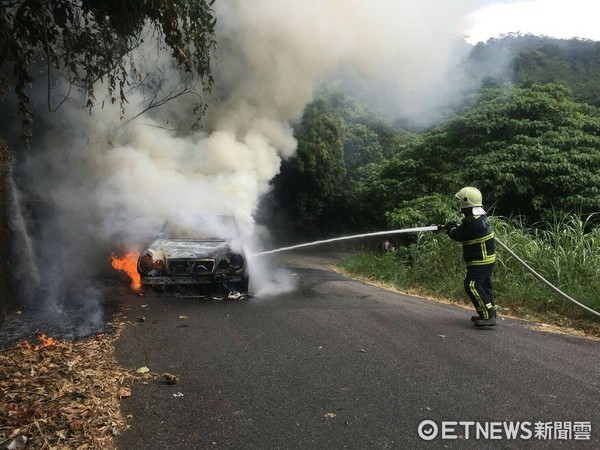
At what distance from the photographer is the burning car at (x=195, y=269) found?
648 cm

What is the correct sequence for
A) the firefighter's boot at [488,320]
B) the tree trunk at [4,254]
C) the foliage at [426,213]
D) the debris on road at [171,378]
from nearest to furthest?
the debris on road at [171,378] → the firefighter's boot at [488,320] → the tree trunk at [4,254] → the foliage at [426,213]

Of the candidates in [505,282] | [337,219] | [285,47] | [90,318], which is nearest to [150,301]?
[90,318]

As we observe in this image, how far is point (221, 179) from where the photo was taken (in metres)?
10.2

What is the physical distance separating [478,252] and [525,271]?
7.81 feet

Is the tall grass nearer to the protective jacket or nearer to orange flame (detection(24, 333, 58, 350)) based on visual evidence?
the protective jacket

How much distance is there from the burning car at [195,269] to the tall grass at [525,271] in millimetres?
3308

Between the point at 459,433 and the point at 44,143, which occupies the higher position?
the point at 44,143

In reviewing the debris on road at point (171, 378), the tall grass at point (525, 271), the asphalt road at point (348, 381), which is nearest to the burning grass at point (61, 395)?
the asphalt road at point (348, 381)

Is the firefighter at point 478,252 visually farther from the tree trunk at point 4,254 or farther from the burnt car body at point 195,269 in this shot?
the tree trunk at point 4,254

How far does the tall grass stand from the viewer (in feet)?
20.8

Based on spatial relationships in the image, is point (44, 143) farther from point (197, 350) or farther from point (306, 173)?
point (306, 173)

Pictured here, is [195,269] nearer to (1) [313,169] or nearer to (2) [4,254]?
(2) [4,254]

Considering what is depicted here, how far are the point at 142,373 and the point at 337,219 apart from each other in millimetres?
22139

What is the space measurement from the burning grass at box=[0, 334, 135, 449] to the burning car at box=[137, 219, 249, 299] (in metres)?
2.00
